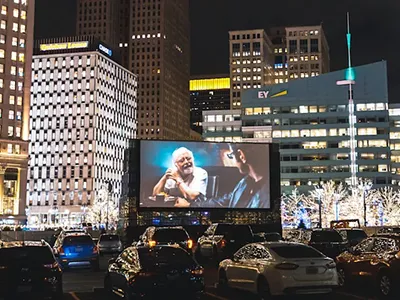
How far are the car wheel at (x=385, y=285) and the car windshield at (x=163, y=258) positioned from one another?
17.8 feet

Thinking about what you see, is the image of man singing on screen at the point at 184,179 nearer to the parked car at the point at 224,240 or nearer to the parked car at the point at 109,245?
the parked car at the point at 109,245

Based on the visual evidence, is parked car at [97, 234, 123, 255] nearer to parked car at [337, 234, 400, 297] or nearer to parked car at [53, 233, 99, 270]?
parked car at [53, 233, 99, 270]

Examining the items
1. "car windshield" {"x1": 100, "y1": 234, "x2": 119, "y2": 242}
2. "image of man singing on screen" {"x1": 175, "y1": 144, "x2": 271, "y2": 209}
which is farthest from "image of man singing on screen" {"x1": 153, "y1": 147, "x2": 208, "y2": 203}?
"car windshield" {"x1": 100, "y1": 234, "x2": 119, "y2": 242}

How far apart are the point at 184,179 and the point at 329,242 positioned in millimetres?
31498

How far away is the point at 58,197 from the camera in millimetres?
167125

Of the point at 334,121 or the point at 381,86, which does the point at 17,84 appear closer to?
the point at 334,121

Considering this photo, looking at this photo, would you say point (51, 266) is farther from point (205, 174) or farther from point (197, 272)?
point (205, 174)

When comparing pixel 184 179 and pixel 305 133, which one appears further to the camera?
pixel 305 133

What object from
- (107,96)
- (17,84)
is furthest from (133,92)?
(17,84)

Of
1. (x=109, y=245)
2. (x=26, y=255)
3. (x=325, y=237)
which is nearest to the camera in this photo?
(x=26, y=255)

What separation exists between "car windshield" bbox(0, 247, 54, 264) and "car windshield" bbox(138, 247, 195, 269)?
7.81 ft

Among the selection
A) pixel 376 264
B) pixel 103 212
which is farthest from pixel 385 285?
pixel 103 212

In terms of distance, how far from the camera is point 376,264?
642 inches

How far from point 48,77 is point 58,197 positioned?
3720cm
